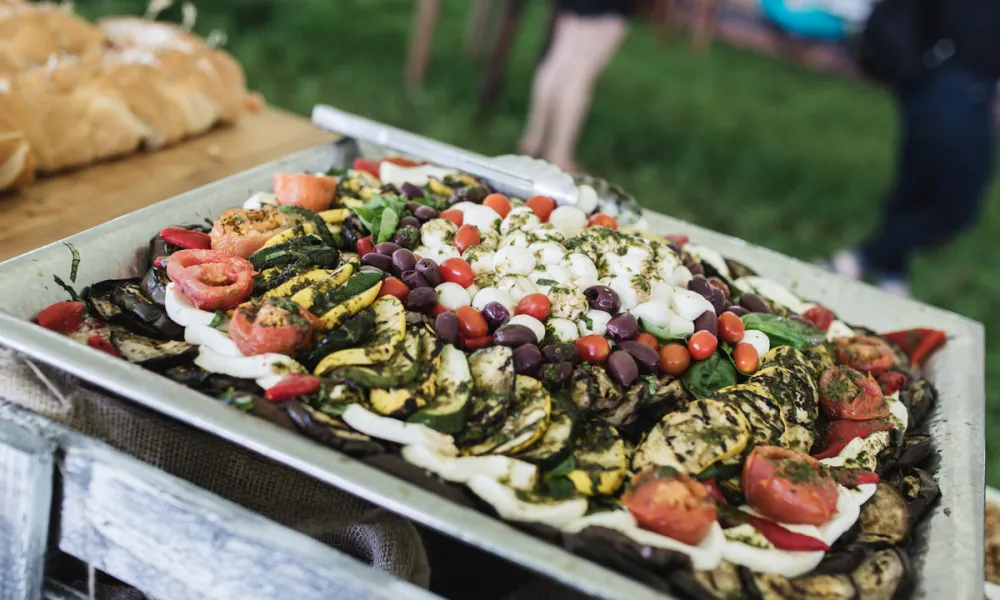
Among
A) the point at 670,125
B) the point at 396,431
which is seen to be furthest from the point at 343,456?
the point at 670,125

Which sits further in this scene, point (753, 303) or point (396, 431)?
point (753, 303)

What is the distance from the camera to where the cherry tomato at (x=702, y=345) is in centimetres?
180

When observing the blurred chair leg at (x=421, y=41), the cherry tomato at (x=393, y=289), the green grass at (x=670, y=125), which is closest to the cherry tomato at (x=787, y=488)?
the cherry tomato at (x=393, y=289)

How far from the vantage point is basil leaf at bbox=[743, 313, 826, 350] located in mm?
1951

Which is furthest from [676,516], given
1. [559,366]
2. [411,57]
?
[411,57]

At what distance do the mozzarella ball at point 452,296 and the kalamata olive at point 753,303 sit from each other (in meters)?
0.75

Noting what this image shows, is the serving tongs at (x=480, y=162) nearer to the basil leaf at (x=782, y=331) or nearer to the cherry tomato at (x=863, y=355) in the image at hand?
the basil leaf at (x=782, y=331)

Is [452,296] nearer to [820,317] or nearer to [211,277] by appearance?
[211,277]

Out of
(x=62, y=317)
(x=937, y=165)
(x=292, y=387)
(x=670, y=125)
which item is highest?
(x=937, y=165)

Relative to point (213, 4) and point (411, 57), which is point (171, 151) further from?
point (213, 4)

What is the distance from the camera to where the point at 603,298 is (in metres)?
1.81

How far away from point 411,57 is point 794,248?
304cm

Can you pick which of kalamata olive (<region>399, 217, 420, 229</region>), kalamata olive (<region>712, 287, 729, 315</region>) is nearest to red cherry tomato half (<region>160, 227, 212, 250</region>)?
kalamata olive (<region>399, 217, 420, 229</region>)

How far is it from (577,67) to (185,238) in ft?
11.2
